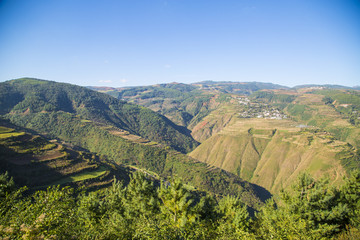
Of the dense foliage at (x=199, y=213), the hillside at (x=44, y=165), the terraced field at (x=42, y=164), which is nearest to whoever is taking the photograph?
the dense foliage at (x=199, y=213)

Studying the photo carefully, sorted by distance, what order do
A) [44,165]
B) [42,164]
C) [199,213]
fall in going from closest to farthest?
[199,213], [44,165], [42,164]

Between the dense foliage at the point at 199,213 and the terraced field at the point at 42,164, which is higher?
the dense foliage at the point at 199,213

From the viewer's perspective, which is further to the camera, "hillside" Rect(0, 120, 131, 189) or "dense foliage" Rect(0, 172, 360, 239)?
"hillside" Rect(0, 120, 131, 189)

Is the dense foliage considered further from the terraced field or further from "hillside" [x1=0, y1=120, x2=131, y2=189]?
the terraced field

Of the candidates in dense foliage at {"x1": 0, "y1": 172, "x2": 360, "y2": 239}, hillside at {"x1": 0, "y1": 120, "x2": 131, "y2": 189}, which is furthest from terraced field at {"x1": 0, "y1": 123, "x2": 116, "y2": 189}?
dense foliage at {"x1": 0, "y1": 172, "x2": 360, "y2": 239}

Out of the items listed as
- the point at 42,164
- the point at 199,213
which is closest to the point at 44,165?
the point at 42,164

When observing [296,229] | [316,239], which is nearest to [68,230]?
[296,229]

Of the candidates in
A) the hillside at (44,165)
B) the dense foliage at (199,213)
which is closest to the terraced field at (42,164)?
the hillside at (44,165)

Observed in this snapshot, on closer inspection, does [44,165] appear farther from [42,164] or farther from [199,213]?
[199,213]

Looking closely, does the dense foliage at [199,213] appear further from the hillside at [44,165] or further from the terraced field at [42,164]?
the terraced field at [42,164]

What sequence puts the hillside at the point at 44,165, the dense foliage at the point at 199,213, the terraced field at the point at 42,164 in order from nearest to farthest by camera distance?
the dense foliage at the point at 199,213, the hillside at the point at 44,165, the terraced field at the point at 42,164

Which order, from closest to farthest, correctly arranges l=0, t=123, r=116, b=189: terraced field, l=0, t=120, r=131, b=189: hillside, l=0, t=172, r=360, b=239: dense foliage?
1. l=0, t=172, r=360, b=239: dense foliage
2. l=0, t=120, r=131, b=189: hillside
3. l=0, t=123, r=116, b=189: terraced field
